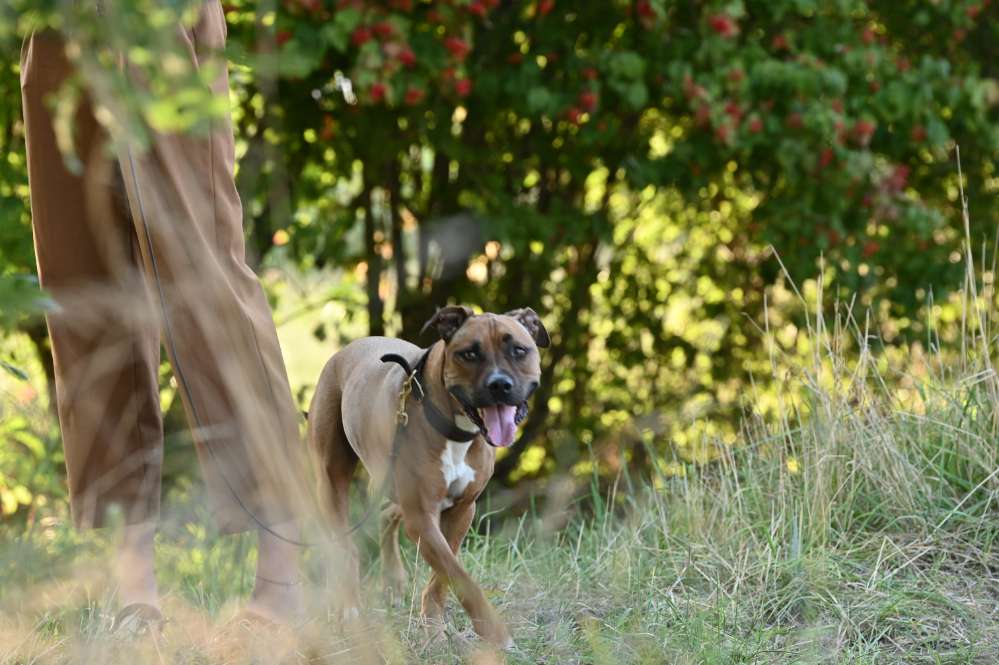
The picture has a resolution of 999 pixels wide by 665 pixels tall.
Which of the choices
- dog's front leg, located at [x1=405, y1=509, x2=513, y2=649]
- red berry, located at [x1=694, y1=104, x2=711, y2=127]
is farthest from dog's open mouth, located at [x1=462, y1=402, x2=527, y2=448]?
red berry, located at [x1=694, y1=104, x2=711, y2=127]

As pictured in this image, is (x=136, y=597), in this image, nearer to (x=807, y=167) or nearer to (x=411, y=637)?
(x=411, y=637)

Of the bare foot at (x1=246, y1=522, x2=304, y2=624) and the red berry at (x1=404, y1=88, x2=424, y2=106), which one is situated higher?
the red berry at (x1=404, y1=88, x2=424, y2=106)

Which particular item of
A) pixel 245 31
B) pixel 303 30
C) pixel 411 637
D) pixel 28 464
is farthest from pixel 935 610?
pixel 245 31

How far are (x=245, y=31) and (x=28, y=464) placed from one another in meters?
2.10

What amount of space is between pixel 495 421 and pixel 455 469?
191 mm

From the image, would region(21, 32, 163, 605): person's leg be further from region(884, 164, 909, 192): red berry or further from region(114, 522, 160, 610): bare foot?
region(884, 164, 909, 192): red berry

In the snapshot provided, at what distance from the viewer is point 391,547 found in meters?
4.12

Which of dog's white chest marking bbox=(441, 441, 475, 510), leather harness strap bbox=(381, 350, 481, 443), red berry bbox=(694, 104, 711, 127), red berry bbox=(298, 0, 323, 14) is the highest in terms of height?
red berry bbox=(298, 0, 323, 14)

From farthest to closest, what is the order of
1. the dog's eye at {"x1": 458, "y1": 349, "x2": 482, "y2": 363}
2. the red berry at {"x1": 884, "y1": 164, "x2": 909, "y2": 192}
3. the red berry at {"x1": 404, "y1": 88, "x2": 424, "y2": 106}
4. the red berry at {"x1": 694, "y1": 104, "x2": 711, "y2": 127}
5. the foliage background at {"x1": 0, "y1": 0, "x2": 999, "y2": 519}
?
the red berry at {"x1": 884, "y1": 164, "x2": 909, "y2": 192}, the red berry at {"x1": 694, "y1": 104, "x2": 711, "y2": 127}, the foliage background at {"x1": 0, "y1": 0, "x2": 999, "y2": 519}, the red berry at {"x1": 404, "y1": 88, "x2": 424, "y2": 106}, the dog's eye at {"x1": 458, "y1": 349, "x2": 482, "y2": 363}

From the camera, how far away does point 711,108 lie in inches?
231

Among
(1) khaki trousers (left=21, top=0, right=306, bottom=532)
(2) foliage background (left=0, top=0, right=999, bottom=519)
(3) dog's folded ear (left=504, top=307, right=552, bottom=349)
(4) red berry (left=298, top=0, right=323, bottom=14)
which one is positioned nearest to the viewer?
(1) khaki trousers (left=21, top=0, right=306, bottom=532)

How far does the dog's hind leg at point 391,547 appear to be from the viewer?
13.3 feet

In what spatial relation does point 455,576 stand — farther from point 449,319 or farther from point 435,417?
point 449,319

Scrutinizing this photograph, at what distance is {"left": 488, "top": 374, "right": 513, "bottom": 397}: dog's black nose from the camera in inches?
140
